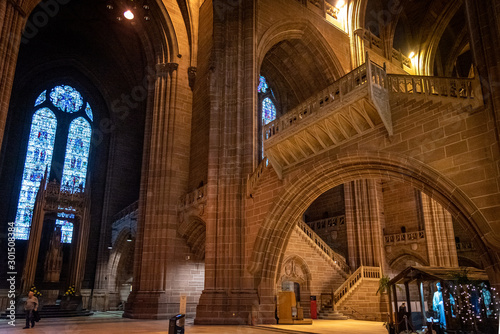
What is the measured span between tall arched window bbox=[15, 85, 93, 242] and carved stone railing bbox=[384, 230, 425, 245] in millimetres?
17320

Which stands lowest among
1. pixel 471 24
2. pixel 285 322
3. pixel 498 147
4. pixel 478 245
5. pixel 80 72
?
pixel 285 322

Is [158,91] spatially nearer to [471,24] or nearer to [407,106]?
[407,106]

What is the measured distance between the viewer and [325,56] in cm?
2009

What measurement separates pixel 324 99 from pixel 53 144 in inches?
779

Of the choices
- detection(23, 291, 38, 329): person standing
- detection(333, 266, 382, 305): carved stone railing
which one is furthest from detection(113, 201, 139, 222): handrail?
detection(333, 266, 382, 305): carved stone railing

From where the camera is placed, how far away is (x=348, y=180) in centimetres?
1144

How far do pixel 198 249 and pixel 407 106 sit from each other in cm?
1081

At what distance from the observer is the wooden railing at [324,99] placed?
1009cm

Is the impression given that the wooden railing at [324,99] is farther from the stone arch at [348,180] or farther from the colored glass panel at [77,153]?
the colored glass panel at [77,153]

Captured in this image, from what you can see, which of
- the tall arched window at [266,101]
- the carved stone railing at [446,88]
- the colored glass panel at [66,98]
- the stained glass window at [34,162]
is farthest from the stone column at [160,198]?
the carved stone railing at [446,88]

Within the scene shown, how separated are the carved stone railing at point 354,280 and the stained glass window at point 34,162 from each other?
55.8 ft

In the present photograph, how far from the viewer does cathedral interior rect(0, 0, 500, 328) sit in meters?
8.96

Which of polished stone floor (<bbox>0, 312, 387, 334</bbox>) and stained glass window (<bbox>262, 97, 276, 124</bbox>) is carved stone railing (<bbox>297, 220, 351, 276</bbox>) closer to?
polished stone floor (<bbox>0, 312, 387, 334</bbox>)

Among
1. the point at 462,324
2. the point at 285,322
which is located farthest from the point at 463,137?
the point at 285,322
